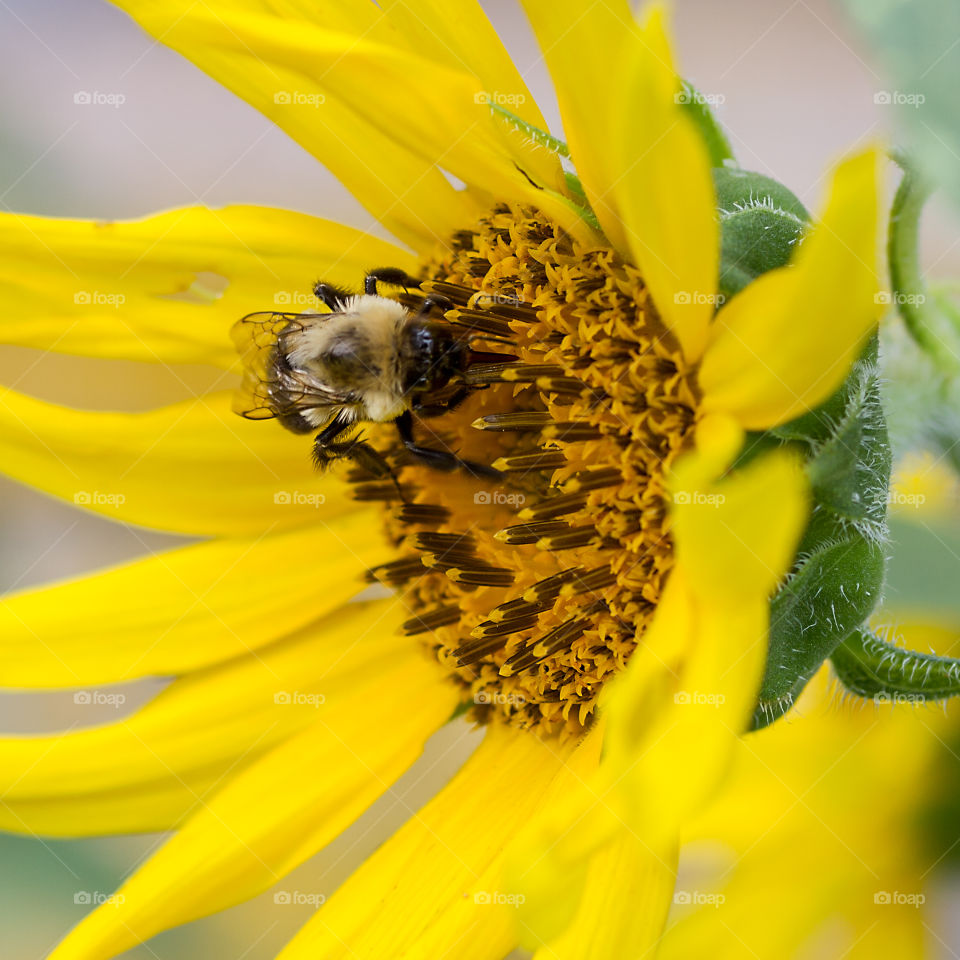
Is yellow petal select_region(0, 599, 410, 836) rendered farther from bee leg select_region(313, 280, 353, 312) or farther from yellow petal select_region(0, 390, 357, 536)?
bee leg select_region(313, 280, 353, 312)

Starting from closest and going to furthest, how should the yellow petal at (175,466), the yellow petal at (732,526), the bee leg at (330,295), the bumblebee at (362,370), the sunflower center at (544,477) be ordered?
the yellow petal at (732,526)
the sunflower center at (544,477)
the bumblebee at (362,370)
the bee leg at (330,295)
the yellow petal at (175,466)

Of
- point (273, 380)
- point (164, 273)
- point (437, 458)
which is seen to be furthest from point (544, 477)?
point (164, 273)

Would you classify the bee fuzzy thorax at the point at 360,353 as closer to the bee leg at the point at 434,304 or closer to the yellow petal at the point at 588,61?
the bee leg at the point at 434,304

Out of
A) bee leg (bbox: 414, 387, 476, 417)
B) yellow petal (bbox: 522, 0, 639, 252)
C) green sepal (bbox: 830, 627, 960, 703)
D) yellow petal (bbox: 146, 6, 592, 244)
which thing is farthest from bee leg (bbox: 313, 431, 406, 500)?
green sepal (bbox: 830, 627, 960, 703)

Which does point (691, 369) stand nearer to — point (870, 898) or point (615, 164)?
point (615, 164)

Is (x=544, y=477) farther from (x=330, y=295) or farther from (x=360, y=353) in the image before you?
(x=330, y=295)

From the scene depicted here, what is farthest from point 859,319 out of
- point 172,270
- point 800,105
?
point 800,105

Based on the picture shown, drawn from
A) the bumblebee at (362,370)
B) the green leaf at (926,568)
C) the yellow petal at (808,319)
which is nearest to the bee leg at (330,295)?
the bumblebee at (362,370)
